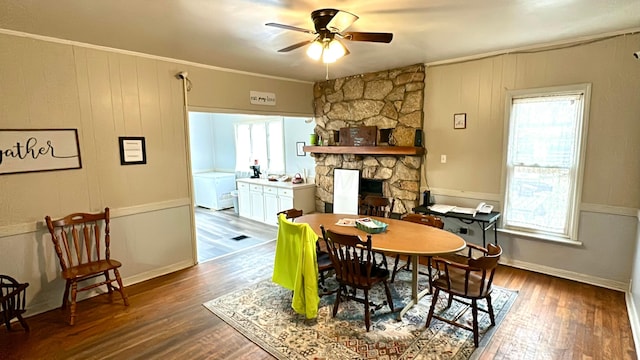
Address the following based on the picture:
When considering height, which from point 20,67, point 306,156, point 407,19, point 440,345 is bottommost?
point 440,345

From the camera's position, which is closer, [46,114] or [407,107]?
[46,114]

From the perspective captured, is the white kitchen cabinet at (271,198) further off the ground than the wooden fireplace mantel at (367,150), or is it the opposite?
the wooden fireplace mantel at (367,150)

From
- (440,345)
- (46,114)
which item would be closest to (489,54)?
(440,345)

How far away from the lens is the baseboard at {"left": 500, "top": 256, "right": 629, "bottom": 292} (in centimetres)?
321

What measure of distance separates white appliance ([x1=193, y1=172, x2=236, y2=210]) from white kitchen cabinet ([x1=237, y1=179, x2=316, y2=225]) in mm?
885

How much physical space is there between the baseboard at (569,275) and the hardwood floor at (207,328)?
0.08 meters

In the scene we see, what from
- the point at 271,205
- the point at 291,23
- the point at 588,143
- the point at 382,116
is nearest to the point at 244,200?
the point at 271,205

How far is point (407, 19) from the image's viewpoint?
2576 millimetres

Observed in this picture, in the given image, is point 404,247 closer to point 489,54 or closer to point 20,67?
point 489,54

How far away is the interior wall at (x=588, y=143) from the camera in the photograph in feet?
9.99

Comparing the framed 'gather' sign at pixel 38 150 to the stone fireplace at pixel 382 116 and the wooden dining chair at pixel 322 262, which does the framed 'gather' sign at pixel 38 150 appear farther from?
the stone fireplace at pixel 382 116

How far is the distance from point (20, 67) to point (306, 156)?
406cm

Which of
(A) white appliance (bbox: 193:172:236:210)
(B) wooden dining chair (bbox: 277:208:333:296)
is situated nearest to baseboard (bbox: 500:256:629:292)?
(B) wooden dining chair (bbox: 277:208:333:296)

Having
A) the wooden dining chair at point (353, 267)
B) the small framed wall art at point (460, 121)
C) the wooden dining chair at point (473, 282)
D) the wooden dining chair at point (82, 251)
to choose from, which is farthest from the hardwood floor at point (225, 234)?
the small framed wall art at point (460, 121)
